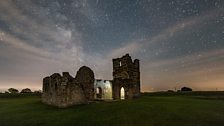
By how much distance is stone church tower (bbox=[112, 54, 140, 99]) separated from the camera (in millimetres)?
39469

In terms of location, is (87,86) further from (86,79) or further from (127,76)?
(127,76)

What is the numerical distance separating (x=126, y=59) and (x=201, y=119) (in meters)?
27.3

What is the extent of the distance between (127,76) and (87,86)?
14.7 meters

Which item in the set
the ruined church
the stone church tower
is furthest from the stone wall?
the stone church tower

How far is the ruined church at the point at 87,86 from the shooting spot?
26.2 meters

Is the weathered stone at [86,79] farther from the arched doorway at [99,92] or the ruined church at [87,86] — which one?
the arched doorway at [99,92]

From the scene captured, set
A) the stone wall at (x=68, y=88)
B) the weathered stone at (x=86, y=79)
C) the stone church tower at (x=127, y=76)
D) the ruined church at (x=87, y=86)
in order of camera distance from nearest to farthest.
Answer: the stone wall at (x=68, y=88) → the ruined church at (x=87, y=86) → the weathered stone at (x=86, y=79) → the stone church tower at (x=127, y=76)

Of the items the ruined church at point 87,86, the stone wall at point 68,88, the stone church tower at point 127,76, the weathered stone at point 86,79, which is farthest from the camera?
the stone church tower at point 127,76

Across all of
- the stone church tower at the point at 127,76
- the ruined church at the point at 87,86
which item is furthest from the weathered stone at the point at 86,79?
the stone church tower at the point at 127,76

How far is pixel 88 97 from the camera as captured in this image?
29344mm

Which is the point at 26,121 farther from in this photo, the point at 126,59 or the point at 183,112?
the point at 126,59

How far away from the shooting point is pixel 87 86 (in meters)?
30.5

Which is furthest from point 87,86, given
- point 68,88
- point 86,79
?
point 68,88

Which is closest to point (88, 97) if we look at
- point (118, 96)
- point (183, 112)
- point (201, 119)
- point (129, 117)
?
point (118, 96)
